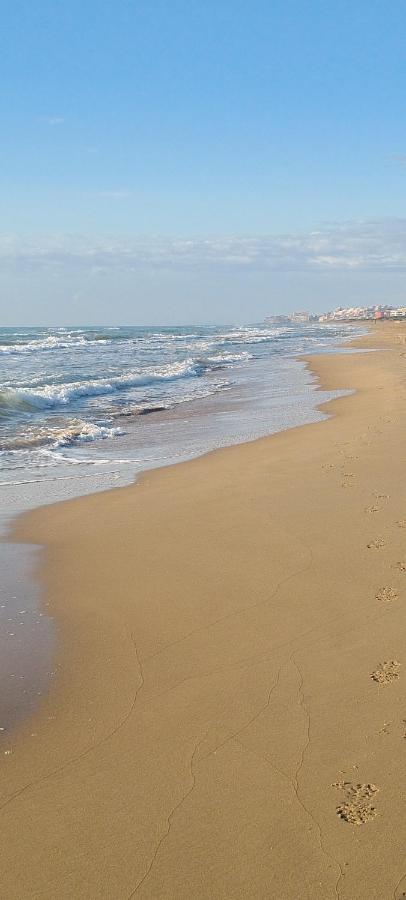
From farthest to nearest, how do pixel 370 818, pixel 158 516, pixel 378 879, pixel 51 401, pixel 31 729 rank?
pixel 51 401 < pixel 158 516 < pixel 31 729 < pixel 370 818 < pixel 378 879

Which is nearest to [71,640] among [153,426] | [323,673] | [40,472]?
[323,673]

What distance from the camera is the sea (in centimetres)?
483

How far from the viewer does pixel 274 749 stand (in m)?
3.36

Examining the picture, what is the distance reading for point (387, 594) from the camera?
16.4 ft

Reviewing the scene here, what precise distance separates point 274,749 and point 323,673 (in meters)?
0.77

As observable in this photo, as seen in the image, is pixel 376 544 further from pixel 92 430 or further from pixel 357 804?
pixel 92 430

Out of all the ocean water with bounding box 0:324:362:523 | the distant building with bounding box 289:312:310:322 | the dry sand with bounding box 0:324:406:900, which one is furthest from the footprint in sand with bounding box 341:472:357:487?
the distant building with bounding box 289:312:310:322

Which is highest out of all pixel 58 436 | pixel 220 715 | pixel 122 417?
pixel 220 715

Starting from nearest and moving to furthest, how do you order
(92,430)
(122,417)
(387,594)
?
(387,594), (92,430), (122,417)

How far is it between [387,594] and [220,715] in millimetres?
1825

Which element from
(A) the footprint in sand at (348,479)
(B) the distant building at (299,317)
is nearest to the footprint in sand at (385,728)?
(A) the footprint in sand at (348,479)

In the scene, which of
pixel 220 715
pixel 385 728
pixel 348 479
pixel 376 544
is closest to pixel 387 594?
pixel 376 544

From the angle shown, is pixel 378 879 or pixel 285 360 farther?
pixel 285 360

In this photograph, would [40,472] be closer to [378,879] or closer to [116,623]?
[116,623]
